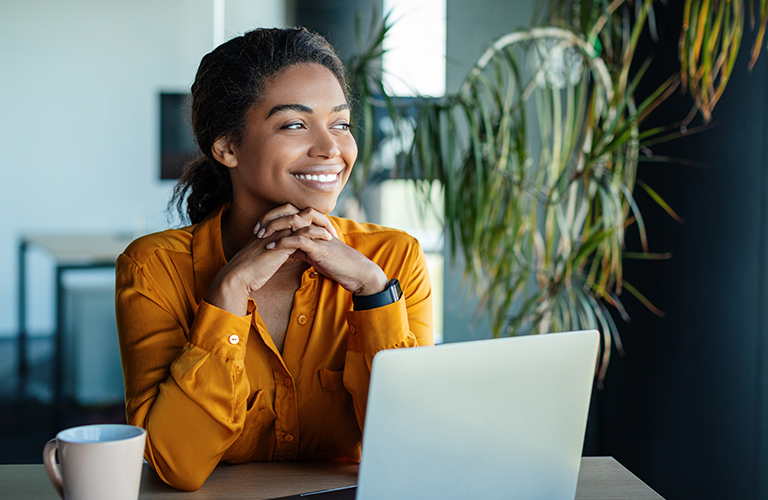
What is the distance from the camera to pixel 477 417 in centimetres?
74

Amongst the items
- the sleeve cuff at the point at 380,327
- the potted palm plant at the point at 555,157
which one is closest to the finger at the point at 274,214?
the sleeve cuff at the point at 380,327

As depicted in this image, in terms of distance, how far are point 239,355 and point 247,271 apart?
6.3 inches

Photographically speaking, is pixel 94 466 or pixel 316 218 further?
pixel 316 218

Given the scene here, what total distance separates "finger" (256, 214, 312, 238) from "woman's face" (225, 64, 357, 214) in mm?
62

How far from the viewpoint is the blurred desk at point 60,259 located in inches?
148

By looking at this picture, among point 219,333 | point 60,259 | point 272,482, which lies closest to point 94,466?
point 272,482

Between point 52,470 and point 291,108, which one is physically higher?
point 291,108

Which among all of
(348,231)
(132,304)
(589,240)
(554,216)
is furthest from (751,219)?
(132,304)

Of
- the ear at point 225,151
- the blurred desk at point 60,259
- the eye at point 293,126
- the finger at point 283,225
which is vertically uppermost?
the eye at point 293,126

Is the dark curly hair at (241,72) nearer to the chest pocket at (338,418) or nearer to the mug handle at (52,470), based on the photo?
the chest pocket at (338,418)

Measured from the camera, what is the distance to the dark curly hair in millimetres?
1398

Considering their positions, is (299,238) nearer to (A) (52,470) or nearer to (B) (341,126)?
(B) (341,126)

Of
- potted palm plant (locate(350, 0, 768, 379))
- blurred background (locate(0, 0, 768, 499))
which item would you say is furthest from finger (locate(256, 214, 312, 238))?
blurred background (locate(0, 0, 768, 499))

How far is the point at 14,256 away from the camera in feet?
12.9
